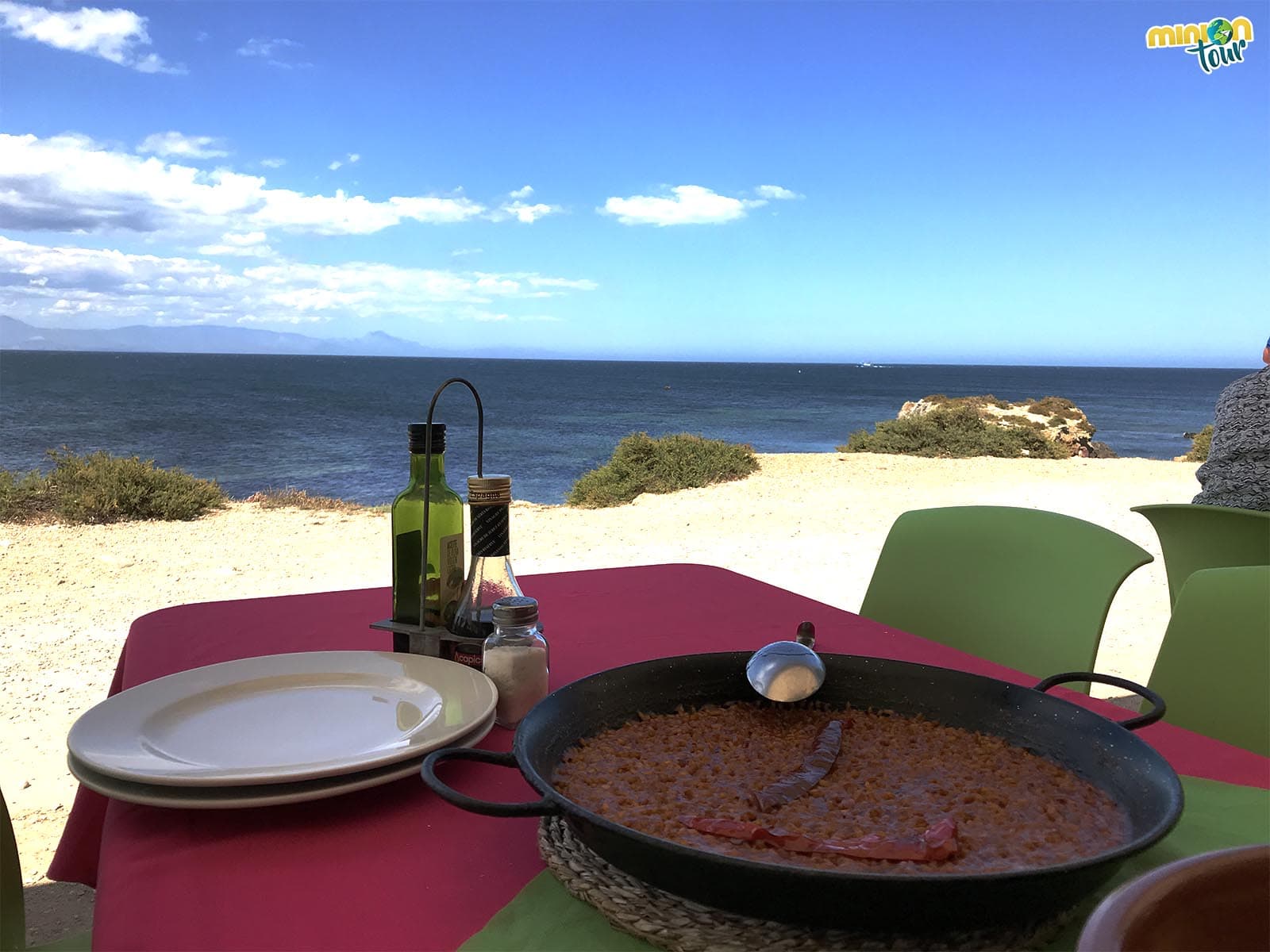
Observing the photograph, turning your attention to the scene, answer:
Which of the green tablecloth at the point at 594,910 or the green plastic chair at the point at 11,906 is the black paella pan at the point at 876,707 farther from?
the green plastic chair at the point at 11,906

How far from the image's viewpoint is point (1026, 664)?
5.39ft

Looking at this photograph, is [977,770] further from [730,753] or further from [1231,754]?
[1231,754]

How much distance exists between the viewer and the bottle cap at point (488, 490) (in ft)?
3.06

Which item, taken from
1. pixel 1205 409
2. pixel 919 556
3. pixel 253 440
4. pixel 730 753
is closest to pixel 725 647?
pixel 730 753

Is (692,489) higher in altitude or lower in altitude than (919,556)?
lower

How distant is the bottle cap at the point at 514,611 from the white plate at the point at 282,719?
7 cm

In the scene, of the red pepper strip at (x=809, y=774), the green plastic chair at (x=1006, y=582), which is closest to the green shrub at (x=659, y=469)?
the green plastic chair at (x=1006, y=582)

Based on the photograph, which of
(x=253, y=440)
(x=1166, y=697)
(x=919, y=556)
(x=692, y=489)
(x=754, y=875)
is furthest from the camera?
(x=253, y=440)

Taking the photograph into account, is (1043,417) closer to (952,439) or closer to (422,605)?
(952,439)

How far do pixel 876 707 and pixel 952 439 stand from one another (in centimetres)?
1348

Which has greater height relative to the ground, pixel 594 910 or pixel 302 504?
pixel 594 910

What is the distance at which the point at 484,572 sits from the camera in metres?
1.01

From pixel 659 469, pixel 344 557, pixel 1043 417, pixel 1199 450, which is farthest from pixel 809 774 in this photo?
pixel 1043 417

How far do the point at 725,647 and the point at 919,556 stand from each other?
0.81m
